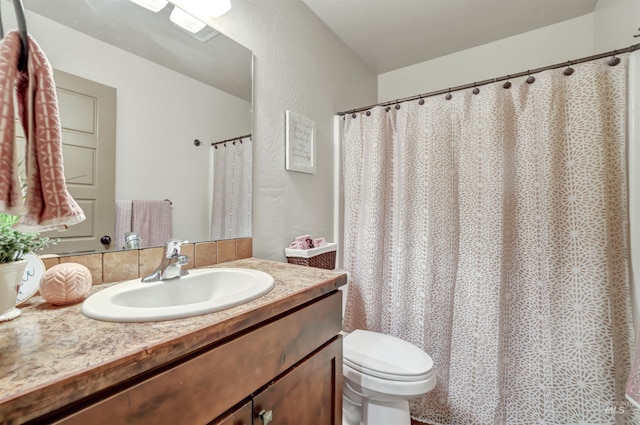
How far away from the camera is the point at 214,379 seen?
0.54m

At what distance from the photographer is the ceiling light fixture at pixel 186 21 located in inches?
40.9

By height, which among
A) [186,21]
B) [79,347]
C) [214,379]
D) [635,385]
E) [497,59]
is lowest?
[635,385]

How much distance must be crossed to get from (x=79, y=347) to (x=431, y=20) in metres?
2.29

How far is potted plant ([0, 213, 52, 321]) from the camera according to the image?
508mm

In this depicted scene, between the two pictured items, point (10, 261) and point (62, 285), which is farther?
point (62, 285)

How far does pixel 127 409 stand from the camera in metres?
0.42

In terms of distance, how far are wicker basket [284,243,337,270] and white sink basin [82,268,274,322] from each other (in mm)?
486

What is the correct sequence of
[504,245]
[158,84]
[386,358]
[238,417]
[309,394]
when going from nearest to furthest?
[238,417], [309,394], [158,84], [386,358], [504,245]

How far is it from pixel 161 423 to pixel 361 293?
4.66 ft

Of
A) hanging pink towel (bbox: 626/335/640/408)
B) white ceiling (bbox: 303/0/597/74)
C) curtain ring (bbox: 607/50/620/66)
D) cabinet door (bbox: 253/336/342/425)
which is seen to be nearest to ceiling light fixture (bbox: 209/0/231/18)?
white ceiling (bbox: 303/0/597/74)

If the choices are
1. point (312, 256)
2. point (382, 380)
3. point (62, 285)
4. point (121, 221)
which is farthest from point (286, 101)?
point (382, 380)

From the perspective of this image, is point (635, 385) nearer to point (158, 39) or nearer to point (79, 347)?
point (79, 347)

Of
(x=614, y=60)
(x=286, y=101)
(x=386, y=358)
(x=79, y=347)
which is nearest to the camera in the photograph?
(x=79, y=347)

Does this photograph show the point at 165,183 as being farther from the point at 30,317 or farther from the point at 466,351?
the point at 466,351
